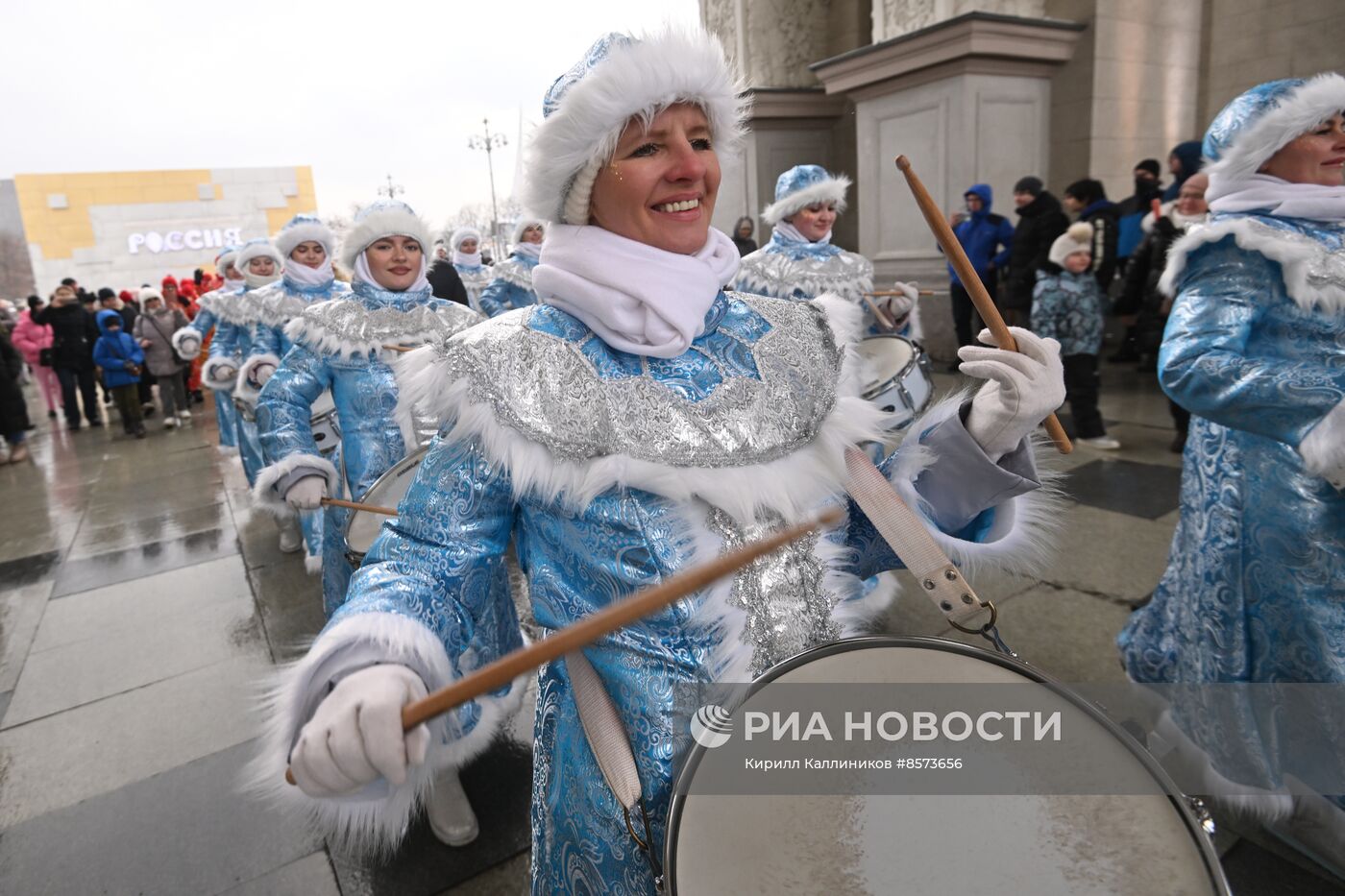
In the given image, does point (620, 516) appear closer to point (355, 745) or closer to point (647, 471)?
point (647, 471)

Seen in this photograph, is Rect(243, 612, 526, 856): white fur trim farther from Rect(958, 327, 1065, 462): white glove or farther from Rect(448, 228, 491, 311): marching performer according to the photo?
Rect(448, 228, 491, 311): marching performer

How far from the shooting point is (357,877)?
7.63ft

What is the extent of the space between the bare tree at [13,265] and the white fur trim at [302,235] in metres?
31.6

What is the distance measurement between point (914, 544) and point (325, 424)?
2920mm

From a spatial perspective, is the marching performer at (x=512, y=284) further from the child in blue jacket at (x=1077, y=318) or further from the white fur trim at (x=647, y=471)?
the white fur trim at (x=647, y=471)

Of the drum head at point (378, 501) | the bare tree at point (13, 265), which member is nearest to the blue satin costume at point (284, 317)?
the drum head at point (378, 501)

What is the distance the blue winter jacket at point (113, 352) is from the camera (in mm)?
10516

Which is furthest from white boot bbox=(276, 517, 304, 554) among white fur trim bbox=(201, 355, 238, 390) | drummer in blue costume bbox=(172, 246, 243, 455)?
drummer in blue costume bbox=(172, 246, 243, 455)

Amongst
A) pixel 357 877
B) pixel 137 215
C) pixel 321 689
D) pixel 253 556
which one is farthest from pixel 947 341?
pixel 137 215

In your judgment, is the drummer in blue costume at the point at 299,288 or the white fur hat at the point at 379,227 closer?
the white fur hat at the point at 379,227

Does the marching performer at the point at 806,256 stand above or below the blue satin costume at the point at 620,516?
above

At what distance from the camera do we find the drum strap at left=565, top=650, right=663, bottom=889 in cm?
109

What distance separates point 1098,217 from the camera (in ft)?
21.9

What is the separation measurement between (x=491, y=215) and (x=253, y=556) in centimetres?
2293
